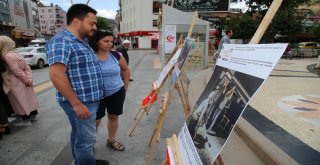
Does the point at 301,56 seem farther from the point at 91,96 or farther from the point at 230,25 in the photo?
the point at 91,96

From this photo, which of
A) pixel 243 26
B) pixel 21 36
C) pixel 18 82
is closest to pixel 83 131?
pixel 18 82

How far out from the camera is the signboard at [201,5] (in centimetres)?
3462

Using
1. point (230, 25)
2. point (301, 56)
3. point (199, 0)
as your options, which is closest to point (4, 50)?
point (301, 56)

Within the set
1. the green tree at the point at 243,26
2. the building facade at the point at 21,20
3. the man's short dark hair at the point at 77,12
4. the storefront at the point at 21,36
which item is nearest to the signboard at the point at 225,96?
the man's short dark hair at the point at 77,12

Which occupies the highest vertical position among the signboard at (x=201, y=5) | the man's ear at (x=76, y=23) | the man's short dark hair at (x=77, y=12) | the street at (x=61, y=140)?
the signboard at (x=201, y=5)

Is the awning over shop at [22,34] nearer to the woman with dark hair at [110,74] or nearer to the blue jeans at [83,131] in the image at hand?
the woman with dark hair at [110,74]

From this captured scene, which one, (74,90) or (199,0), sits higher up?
(199,0)

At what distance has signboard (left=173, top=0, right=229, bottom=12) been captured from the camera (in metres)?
34.6

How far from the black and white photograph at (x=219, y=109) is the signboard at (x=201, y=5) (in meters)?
34.2

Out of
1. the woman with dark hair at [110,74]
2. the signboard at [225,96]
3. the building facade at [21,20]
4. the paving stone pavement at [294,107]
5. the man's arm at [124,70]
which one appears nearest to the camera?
the signboard at [225,96]

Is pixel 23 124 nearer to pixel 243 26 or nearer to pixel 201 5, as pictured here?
pixel 243 26

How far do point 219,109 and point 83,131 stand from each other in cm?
148

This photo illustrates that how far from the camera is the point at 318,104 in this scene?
568 cm

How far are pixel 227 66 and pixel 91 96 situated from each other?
4.41 ft
